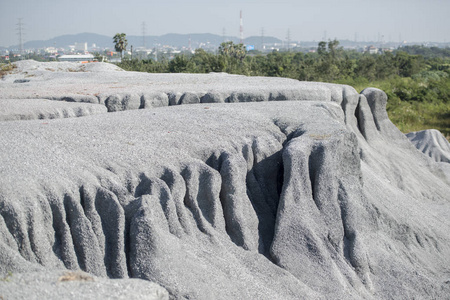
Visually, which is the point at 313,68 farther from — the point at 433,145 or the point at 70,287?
the point at 70,287

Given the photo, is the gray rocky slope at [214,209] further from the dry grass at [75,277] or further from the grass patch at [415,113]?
the grass patch at [415,113]

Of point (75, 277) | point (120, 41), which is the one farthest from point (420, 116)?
point (120, 41)

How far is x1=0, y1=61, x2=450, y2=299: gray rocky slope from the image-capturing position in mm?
7953

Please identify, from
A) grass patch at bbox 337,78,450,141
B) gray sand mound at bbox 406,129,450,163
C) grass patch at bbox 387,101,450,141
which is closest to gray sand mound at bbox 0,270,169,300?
gray sand mound at bbox 406,129,450,163

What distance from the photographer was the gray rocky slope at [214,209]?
26.1ft

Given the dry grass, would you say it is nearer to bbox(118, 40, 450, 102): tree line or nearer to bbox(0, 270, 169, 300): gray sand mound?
bbox(0, 270, 169, 300): gray sand mound

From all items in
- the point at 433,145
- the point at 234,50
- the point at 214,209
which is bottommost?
the point at 433,145

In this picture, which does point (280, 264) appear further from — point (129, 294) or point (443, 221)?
point (443, 221)

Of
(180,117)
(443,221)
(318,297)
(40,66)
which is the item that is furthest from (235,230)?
(40,66)

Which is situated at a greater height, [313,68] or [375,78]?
[313,68]

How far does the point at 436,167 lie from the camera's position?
1633cm

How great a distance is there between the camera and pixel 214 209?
958 cm

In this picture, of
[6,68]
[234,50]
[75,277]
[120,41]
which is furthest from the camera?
[234,50]

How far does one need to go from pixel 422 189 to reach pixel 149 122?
340 inches
